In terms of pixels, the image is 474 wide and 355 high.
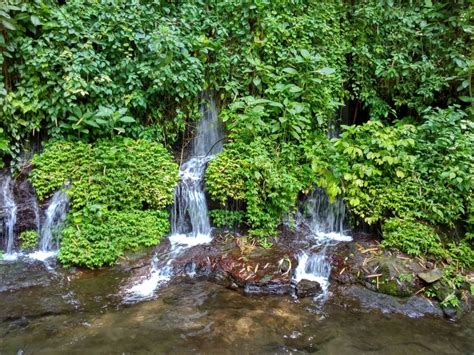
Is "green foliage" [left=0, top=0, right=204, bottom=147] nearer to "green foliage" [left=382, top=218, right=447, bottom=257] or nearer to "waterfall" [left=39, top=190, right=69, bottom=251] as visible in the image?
"waterfall" [left=39, top=190, right=69, bottom=251]

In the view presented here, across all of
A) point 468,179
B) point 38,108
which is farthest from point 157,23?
point 468,179

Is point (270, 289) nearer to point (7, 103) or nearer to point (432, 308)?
point (432, 308)

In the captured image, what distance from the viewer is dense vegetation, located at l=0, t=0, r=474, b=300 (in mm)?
5852

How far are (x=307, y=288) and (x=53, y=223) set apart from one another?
13.6ft

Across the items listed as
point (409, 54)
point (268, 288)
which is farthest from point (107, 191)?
point (409, 54)

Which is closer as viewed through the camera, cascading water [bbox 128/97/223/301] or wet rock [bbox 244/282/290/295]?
wet rock [bbox 244/282/290/295]

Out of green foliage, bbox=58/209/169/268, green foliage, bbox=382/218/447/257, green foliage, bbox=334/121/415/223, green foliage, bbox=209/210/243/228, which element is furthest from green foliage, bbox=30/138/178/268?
green foliage, bbox=382/218/447/257

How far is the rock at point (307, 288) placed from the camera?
16.8 feet

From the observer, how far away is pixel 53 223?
6074 mm

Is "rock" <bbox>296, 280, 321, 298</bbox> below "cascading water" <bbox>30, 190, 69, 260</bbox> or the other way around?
below

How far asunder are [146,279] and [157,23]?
14.9 feet

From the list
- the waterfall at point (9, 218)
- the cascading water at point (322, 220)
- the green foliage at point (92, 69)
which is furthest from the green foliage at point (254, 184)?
the waterfall at point (9, 218)

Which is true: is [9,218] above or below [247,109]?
below

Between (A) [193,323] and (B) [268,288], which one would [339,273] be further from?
(A) [193,323]
